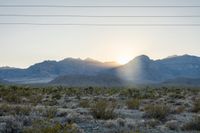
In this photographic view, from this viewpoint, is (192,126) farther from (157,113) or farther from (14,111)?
(14,111)

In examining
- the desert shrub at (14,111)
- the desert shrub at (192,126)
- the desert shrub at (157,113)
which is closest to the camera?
the desert shrub at (192,126)

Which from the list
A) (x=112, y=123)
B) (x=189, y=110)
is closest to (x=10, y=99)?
(x=189, y=110)

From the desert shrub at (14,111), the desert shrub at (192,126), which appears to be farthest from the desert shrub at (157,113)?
the desert shrub at (14,111)

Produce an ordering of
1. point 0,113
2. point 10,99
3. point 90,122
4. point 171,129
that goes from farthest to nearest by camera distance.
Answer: point 10,99 < point 0,113 < point 90,122 < point 171,129

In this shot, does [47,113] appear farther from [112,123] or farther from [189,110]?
[189,110]

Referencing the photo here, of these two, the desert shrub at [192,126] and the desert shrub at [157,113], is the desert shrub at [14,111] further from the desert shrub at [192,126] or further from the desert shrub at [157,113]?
the desert shrub at [192,126]

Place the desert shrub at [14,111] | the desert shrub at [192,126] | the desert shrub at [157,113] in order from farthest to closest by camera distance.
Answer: the desert shrub at [157,113] < the desert shrub at [14,111] < the desert shrub at [192,126]

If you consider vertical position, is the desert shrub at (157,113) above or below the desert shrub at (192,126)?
above

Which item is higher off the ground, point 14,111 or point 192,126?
point 14,111

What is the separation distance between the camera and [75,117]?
Answer: 929 inches

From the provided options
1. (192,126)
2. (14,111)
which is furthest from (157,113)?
(14,111)

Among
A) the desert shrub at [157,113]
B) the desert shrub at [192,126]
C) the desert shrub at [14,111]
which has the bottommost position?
the desert shrub at [192,126]

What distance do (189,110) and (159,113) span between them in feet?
24.6

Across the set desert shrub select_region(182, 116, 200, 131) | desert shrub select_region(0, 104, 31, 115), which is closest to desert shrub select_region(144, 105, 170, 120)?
desert shrub select_region(182, 116, 200, 131)
